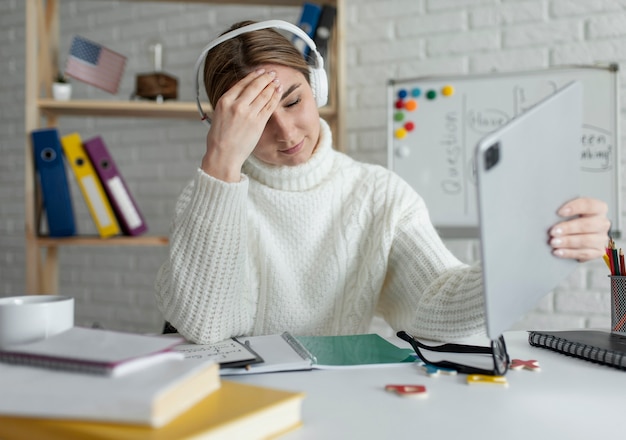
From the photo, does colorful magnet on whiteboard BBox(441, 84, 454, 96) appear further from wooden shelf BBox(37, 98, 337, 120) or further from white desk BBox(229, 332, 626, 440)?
white desk BBox(229, 332, 626, 440)

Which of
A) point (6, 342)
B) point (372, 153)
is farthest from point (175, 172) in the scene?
point (6, 342)

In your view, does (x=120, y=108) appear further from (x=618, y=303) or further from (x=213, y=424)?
(x=213, y=424)

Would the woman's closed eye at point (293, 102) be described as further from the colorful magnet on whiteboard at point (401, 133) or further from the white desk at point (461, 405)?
the colorful magnet on whiteboard at point (401, 133)

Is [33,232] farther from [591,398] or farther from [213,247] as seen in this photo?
[591,398]

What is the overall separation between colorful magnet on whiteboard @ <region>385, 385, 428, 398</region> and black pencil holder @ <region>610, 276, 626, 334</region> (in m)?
0.42

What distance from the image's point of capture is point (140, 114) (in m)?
2.20

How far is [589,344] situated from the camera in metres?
0.80

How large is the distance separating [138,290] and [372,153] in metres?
1.16

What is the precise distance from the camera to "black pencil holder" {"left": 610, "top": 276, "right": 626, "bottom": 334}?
887 mm

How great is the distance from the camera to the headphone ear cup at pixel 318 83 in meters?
1.24

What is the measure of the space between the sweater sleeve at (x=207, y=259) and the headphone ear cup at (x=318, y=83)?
0.34 m

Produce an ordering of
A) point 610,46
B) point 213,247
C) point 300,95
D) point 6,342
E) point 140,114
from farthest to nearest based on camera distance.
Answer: point 140,114 < point 610,46 < point 300,95 < point 213,247 < point 6,342

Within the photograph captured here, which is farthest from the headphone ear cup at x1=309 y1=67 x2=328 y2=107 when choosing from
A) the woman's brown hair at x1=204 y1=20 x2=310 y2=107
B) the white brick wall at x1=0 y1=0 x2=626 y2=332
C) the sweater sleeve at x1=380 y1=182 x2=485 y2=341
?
the white brick wall at x1=0 y1=0 x2=626 y2=332

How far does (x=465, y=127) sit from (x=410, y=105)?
20cm
